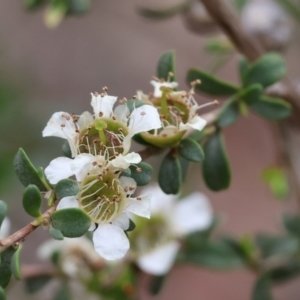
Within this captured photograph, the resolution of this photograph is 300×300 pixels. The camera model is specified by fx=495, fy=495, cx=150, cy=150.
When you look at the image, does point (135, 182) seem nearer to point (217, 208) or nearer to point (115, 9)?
point (217, 208)

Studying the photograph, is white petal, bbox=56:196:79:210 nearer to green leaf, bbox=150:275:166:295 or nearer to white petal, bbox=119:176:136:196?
white petal, bbox=119:176:136:196

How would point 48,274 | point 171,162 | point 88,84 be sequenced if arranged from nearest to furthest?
point 171,162 → point 48,274 → point 88,84

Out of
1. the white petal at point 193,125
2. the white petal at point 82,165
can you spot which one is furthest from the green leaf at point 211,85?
the white petal at point 82,165

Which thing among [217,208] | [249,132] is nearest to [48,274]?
[217,208]

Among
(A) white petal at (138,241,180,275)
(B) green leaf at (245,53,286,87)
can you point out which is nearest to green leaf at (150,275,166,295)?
(A) white petal at (138,241,180,275)

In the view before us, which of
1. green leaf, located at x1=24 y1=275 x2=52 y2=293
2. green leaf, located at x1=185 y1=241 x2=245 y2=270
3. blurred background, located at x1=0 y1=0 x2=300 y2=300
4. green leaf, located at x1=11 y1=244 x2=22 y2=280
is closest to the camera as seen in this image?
green leaf, located at x1=11 y1=244 x2=22 y2=280
